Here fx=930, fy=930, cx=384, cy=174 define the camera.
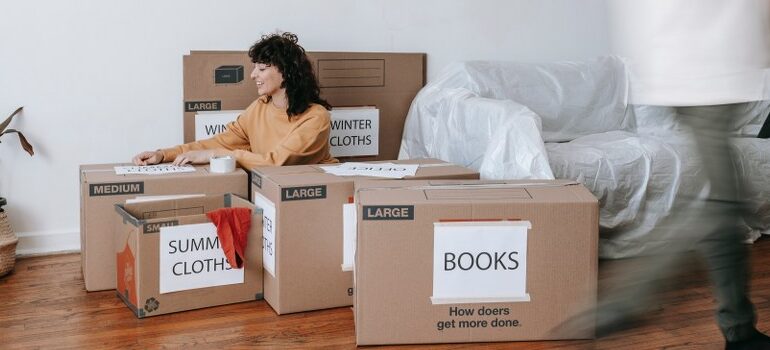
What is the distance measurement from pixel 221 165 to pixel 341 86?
84 cm

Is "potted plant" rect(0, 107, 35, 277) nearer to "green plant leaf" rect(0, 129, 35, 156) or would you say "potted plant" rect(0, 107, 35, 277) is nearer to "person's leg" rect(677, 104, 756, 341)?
"green plant leaf" rect(0, 129, 35, 156)

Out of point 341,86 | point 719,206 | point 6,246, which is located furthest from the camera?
point 341,86

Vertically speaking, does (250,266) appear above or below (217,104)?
below

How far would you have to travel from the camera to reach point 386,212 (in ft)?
7.62

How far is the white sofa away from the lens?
315 centimetres


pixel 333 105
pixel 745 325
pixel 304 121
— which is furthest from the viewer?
pixel 333 105

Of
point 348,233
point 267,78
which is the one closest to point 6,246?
point 267,78

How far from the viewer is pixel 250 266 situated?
2.71 metres

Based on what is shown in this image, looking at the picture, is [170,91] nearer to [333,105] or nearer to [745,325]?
[333,105]

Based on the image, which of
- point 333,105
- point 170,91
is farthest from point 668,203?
point 170,91

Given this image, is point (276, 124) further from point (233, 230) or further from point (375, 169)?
point (233, 230)

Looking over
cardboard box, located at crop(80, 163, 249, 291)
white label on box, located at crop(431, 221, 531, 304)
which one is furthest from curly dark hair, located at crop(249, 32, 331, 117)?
white label on box, located at crop(431, 221, 531, 304)

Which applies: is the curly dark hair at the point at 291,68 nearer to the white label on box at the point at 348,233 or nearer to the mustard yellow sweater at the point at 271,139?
the mustard yellow sweater at the point at 271,139

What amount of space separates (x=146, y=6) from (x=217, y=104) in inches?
16.9
